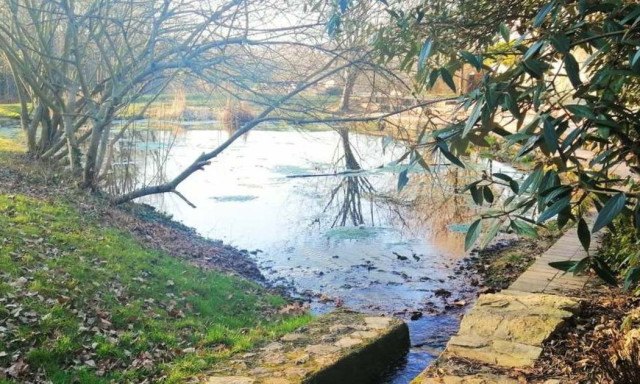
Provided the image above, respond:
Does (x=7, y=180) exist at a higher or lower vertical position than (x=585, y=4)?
lower

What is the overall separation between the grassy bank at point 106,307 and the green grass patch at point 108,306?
1cm

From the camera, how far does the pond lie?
784 centimetres

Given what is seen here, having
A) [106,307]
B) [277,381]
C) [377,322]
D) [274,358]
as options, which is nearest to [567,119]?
[277,381]

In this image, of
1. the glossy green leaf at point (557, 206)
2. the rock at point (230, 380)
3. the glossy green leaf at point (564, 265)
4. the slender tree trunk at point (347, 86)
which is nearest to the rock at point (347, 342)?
the rock at point (230, 380)

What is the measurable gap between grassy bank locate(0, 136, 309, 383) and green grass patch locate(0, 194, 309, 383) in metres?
0.01

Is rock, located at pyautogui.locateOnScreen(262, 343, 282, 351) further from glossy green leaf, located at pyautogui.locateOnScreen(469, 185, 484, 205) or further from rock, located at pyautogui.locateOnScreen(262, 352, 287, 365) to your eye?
glossy green leaf, located at pyautogui.locateOnScreen(469, 185, 484, 205)

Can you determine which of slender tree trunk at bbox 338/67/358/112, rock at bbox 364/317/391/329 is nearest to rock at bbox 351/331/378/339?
rock at bbox 364/317/391/329

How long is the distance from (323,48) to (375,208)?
5496 mm

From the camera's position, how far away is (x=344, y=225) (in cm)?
1235

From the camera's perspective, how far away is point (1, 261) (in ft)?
18.8

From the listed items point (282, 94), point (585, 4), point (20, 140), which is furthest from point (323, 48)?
point (20, 140)

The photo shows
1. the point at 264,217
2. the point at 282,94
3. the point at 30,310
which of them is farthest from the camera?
the point at 264,217

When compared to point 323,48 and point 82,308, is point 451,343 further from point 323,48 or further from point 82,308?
point 323,48

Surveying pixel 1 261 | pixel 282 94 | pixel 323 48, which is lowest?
pixel 1 261
